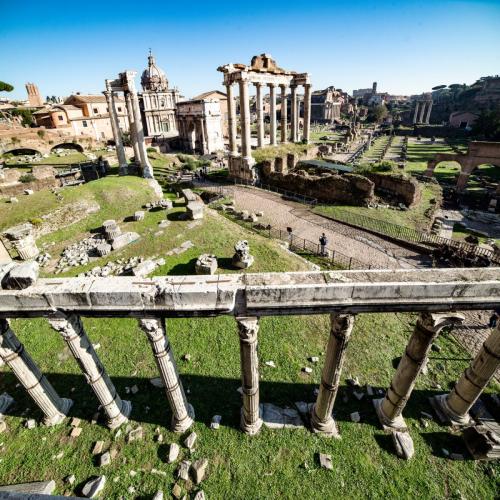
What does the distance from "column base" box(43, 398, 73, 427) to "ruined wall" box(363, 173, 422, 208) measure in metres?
23.6

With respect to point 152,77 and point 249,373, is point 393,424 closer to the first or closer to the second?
point 249,373

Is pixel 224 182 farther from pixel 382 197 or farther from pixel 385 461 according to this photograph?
pixel 385 461

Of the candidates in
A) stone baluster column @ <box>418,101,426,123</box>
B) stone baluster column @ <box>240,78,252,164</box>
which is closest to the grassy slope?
stone baluster column @ <box>240,78,252,164</box>

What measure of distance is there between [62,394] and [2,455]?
173 centimetres

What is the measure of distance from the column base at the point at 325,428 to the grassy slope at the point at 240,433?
0.20m

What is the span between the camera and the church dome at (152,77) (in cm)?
5588

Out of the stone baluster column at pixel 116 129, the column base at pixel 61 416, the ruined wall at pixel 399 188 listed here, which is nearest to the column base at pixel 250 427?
the column base at pixel 61 416

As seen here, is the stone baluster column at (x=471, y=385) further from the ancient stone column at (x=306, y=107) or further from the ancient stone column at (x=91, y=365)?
the ancient stone column at (x=306, y=107)

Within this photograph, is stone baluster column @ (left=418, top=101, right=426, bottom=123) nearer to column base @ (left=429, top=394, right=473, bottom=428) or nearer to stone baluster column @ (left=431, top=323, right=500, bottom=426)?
column base @ (left=429, top=394, right=473, bottom=428)

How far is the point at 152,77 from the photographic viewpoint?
55.9 metres

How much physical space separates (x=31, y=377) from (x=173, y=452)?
155 inches

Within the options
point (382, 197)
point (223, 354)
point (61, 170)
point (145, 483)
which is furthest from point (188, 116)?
point (145, 483)

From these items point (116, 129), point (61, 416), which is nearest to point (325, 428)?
point (61, 416)

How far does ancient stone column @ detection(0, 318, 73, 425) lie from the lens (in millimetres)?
6152
